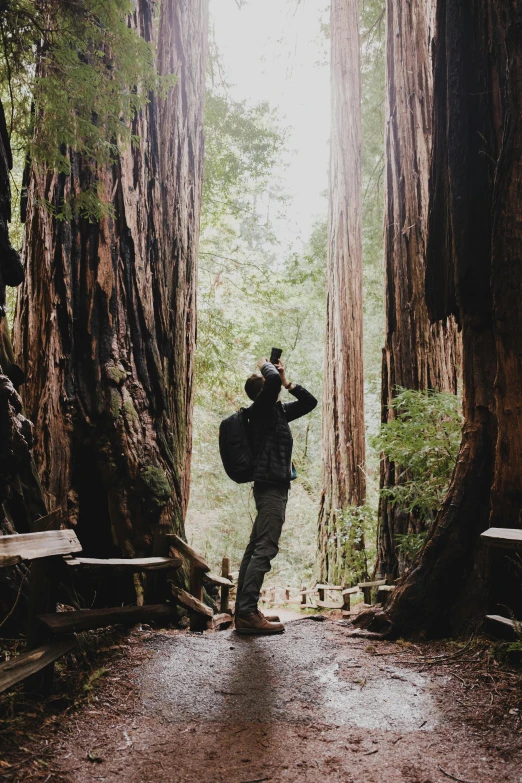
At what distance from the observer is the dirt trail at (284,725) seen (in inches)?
90.2

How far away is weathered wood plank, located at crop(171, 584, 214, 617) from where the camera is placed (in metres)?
4.62

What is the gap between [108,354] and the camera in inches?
202

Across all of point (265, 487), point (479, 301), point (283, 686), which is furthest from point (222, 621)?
point (479, 301)

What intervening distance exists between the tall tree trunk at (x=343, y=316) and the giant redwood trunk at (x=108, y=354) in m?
4.16

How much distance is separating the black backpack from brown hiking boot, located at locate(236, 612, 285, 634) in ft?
3.44

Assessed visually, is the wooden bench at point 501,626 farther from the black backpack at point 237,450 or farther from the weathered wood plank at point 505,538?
the black backpack at point 237,450

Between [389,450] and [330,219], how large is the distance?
22.8 feet

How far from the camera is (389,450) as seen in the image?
5.05 m

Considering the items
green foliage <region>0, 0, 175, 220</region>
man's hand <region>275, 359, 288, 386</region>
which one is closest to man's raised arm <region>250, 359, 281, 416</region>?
man's hand <region>275, 359, 288, 386</region>

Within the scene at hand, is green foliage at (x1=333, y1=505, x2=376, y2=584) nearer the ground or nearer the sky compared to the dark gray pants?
→ nearer the ground

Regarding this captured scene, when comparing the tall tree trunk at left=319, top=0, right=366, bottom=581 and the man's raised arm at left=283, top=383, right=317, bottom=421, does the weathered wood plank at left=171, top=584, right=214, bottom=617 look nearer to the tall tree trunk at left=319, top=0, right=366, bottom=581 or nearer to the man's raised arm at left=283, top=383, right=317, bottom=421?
the man's raised arm at left=283, top=383, right=317, bottom=421

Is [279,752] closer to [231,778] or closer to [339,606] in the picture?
[231,778]

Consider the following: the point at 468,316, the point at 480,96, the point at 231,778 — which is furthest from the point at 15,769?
the point at 480,96

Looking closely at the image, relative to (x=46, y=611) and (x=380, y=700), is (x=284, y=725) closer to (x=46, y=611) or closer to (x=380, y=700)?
(x=380, y=700)
